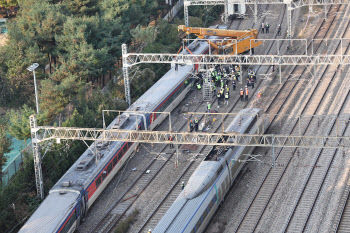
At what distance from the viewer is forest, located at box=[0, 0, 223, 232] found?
55.1 metres

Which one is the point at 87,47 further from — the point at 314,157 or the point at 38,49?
the point at 314,157

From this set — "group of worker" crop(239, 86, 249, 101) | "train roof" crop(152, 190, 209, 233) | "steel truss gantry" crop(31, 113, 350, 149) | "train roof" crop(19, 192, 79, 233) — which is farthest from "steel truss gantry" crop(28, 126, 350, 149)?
"group of worker" crop(239, 86, 249, 101)

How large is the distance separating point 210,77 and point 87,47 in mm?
13434

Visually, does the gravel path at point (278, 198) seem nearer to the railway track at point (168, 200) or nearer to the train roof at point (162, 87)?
the railway track at point (168, 200)

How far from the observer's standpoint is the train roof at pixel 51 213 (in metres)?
43.6

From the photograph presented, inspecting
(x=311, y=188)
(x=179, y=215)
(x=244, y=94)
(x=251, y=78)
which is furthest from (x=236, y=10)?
(x=179, y=215)

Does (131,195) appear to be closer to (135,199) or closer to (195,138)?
(135,199)

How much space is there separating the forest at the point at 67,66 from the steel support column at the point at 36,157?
75 cm

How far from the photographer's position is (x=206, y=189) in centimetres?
4694

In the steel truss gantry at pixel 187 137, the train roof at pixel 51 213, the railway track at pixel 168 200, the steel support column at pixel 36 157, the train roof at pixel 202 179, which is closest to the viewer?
the train roof at pixel 51 213

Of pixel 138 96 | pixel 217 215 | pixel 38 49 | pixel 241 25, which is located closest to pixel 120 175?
pixel 217 215

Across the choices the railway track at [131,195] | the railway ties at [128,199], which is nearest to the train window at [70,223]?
the railway track at [131,195]

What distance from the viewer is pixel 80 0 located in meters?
80.1

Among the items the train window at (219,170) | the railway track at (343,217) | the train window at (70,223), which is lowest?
the railway track at (343,217)
